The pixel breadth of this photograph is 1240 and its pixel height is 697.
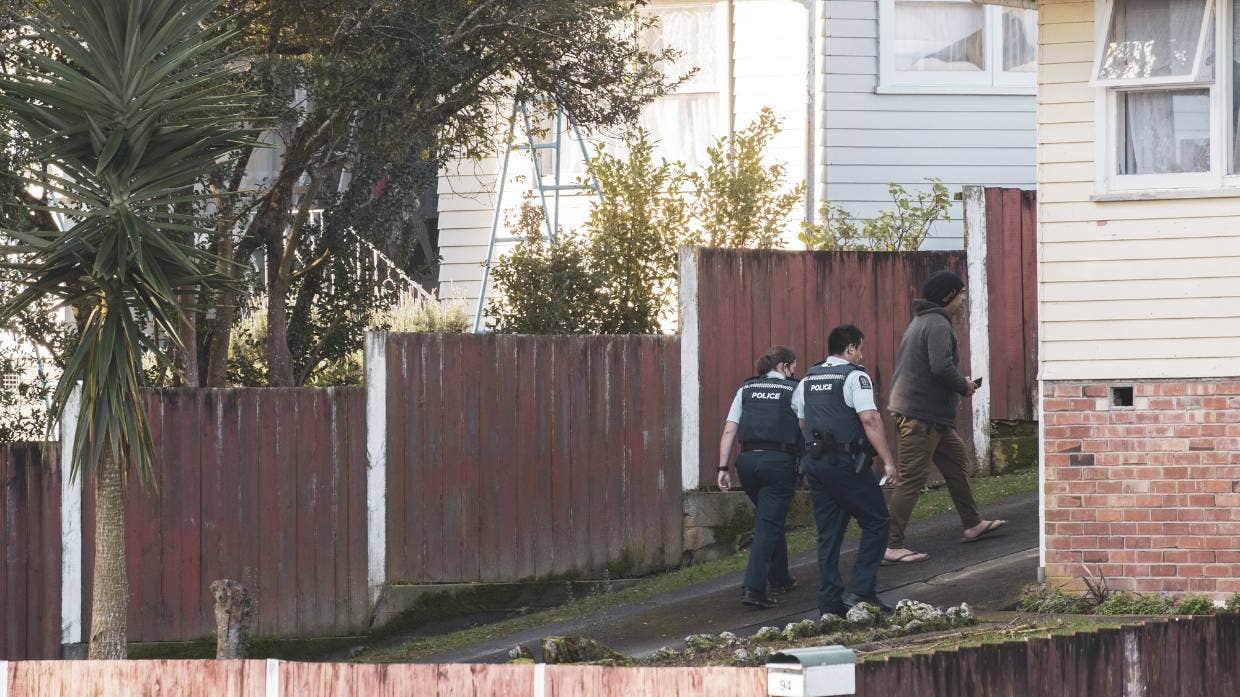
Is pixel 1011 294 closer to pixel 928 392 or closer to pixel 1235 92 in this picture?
pixel 928 392

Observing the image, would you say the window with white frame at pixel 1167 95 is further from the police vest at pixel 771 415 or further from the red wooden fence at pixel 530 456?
the red wooden fence at pixel 530 456

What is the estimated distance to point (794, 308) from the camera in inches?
475

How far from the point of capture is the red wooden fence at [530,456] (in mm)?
10977

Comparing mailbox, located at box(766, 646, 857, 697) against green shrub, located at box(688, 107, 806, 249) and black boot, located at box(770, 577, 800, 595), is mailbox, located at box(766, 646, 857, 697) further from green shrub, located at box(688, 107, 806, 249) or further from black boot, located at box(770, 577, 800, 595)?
green shrub, located at box(688, 107, 806, 249)

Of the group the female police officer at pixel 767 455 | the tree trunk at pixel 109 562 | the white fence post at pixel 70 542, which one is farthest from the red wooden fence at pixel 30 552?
the female police officer at pixel 767 455

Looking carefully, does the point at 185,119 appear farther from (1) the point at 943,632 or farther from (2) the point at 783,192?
(2) the point at 783,192

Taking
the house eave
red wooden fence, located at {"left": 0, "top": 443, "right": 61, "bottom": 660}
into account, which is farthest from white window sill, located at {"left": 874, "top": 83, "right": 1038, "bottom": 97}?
red wooden fence, located at {"left": 0, "top": 443, "right": 61, "bottom": 660}

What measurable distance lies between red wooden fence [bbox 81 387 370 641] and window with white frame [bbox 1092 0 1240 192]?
16.8ft

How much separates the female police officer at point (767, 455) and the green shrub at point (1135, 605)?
1.96 metres

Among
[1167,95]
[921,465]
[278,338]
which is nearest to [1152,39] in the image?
[1167,95]

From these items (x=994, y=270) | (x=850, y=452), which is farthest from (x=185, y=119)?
(x=994, y=270)

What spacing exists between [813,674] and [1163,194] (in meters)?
5.01

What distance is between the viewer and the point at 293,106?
12.1 metres

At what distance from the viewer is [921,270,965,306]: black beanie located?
10.3 metres
